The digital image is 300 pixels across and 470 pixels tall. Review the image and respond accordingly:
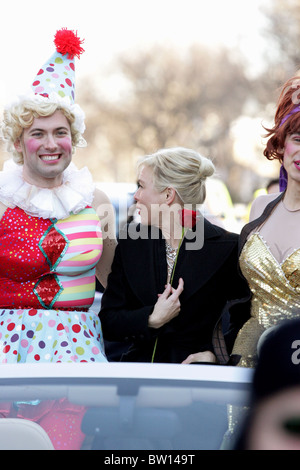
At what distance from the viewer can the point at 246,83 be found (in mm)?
40250

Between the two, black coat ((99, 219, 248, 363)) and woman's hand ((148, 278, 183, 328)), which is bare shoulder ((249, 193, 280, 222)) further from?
woman's hand ((148, 278, 183, 328))

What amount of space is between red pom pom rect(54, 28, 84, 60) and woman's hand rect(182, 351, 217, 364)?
183cm

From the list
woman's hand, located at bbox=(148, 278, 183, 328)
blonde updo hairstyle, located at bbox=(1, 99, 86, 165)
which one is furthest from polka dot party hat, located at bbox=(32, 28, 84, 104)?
woman's hand, located at bbox=(148, 278, 183, 328)

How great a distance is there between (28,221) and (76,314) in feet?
1.68

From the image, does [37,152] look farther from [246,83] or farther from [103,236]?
[246,83]

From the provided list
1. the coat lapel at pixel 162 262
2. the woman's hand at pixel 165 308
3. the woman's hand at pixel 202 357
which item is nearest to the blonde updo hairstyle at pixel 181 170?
the coat lapel at pixel 162 262

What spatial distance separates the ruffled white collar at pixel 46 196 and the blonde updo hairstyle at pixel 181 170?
0.39m

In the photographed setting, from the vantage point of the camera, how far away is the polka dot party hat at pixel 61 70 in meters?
4.34

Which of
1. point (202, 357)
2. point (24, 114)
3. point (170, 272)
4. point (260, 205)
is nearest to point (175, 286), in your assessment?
point (170, 272)

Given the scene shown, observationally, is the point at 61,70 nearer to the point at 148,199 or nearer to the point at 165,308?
the point at 148,199

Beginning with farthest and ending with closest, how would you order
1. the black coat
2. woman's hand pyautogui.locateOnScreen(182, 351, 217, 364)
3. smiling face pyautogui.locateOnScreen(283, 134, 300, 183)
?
1. the black coat
2. woman's hand pyautogui.locateOnScreen(182, 351, 217, 364)
3. smiling face pyautogui.locateOnScreen(283, 134, 300, 183)

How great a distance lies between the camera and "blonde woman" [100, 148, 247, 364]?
3.90 meters

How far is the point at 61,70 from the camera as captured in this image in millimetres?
4531
